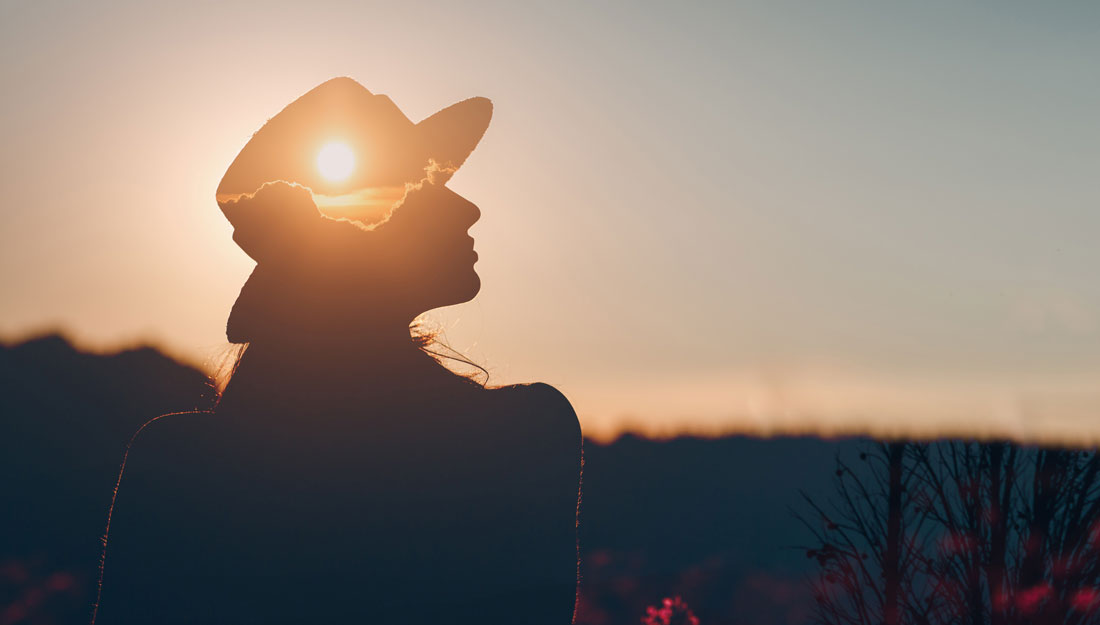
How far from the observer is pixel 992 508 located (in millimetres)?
9141

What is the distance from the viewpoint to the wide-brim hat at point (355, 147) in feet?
17.9

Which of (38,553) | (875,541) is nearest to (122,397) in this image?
(38,553)

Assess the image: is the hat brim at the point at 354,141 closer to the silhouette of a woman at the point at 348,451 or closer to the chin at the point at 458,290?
the silhouette of a woman at the point at 348,451

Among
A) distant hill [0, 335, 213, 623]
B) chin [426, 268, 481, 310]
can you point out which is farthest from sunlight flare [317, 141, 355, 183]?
distant hill [0, 335, 213, 623]

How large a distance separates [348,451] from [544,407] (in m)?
1.14

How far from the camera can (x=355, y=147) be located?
18.2 ft

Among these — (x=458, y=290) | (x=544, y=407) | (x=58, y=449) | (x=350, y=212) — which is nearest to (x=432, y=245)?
(x=458, y=290)

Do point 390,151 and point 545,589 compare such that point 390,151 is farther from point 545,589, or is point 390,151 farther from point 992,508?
point 992,508

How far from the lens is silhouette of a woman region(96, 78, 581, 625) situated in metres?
4.84

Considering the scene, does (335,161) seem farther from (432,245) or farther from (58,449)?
(58,449)

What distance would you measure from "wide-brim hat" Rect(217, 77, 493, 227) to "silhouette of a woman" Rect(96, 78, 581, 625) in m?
0.01

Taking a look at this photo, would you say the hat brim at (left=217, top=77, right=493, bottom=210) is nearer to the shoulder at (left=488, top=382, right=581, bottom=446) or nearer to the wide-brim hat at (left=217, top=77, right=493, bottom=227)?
the wide-brim hat at (left=217, top=77, right=493, bottom=227)

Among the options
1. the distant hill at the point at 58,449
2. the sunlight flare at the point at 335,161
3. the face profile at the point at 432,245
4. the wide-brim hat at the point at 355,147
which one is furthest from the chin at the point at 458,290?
the distant hill at the point at 58,449

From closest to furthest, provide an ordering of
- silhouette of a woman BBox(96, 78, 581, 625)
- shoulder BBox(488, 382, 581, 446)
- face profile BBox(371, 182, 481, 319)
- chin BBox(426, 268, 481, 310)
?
silhouette of a woman BBox(96, 78, 581, 625) < shoulder BBox(488, 382, 581, 446) < face profile BBox(371, 182, 481, 319) < chin BBox(426, 268, 481, 310)
